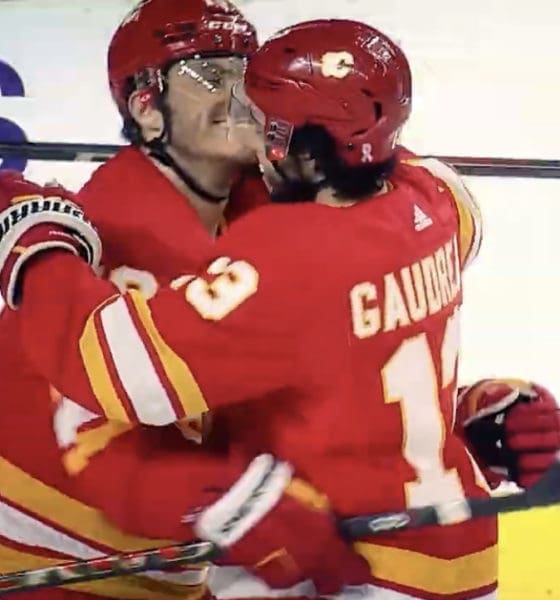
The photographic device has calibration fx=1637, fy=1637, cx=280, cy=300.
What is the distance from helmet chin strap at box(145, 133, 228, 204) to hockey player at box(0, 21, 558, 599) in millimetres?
186

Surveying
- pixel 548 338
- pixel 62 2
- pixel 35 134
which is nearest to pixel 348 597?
pixel 548 338

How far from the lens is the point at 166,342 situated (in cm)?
116

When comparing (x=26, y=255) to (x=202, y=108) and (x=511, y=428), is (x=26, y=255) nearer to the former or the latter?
(x=202, y=108)

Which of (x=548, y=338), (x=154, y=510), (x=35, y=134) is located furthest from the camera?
(x=35, y=134)

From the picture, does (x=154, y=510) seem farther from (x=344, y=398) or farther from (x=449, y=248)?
(x=449, y=248)

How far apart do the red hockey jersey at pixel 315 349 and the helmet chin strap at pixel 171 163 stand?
235 millimetres

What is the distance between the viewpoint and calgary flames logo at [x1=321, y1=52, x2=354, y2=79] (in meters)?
1.19

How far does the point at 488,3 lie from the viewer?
2398 millimetres

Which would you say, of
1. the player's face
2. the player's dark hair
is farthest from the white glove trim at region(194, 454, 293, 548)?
the player's face

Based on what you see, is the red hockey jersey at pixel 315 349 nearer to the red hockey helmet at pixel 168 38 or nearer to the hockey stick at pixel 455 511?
the hockey stick at pixel 455 511

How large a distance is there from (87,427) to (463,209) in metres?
0.36

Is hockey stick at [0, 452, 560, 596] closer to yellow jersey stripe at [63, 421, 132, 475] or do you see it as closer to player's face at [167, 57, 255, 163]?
yellow jersey stripe at [63, 421, 132, 475]

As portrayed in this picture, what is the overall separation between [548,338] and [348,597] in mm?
974

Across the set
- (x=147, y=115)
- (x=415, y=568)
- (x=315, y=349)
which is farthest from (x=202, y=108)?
(x=415, y=568)
